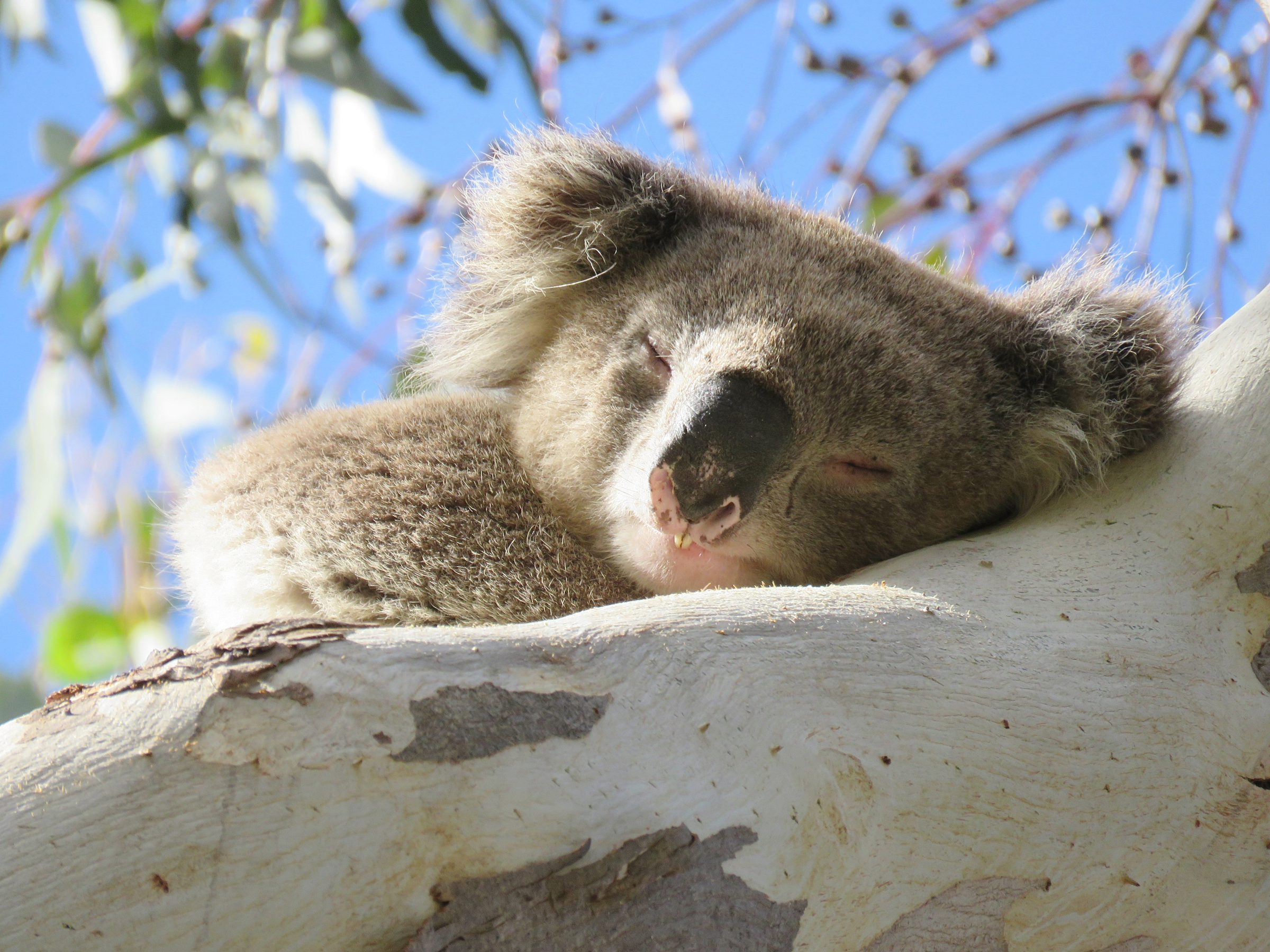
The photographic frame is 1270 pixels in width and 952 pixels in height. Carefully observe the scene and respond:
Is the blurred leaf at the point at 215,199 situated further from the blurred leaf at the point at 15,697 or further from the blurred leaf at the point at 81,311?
the blurred leaf at the point at 15,697

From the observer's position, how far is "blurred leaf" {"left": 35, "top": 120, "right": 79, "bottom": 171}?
3.05 m

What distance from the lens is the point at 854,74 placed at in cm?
303

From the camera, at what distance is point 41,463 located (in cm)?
342

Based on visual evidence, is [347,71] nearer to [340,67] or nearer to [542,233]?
[340,67]

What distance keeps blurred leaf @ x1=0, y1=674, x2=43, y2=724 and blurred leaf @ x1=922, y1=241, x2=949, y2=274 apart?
3064 mm

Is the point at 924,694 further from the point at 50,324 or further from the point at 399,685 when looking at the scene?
the point at 50,324

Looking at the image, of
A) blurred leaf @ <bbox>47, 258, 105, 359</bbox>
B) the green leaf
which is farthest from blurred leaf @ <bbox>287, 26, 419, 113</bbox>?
blurred leaf @ <bbox>47, 258, 105, 359</bbox>

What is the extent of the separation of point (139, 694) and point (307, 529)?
0.65m

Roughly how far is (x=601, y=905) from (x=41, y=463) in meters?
3.06

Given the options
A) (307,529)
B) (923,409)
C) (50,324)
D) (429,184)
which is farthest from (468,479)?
(50,324)

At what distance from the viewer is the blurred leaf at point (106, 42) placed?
3.17 metres

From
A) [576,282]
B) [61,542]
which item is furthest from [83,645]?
[576,282]

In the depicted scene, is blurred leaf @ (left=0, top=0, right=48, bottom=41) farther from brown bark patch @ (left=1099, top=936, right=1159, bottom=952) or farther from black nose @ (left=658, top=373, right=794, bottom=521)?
brown bark patch @ (left=1099, top=936, right=1159, bottom=952)

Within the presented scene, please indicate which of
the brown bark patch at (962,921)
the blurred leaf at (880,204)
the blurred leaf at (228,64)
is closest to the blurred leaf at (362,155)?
the blurred leaf at (228,64)
